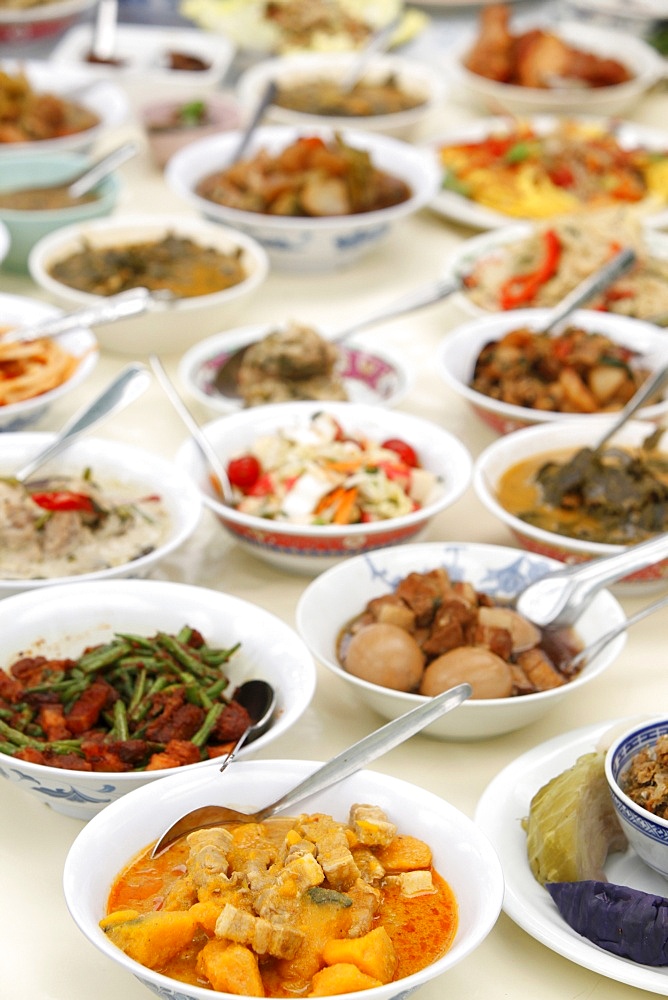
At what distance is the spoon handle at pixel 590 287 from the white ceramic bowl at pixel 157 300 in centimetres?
87

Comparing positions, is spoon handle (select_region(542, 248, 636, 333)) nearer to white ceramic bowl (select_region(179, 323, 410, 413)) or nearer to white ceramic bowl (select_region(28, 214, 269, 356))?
white ceramic bowl (select_region(179, 323, 410, 413))

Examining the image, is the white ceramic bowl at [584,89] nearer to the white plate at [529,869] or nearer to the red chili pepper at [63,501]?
the red chili pepper at [63,501]

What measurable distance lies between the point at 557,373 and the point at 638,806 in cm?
160

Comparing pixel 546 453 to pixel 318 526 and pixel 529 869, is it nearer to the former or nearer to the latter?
pixel 318 526

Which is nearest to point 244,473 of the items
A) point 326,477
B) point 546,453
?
point 326,477

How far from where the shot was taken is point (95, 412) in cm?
276

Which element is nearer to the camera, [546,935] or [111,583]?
[546,935]

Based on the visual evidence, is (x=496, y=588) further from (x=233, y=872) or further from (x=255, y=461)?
(x=233, y=872)

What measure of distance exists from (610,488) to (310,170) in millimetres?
1887

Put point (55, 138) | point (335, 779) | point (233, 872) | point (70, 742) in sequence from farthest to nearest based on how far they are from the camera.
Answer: point (55, 138)
point (70, 742)
point (335, 779)
point (233, 872)

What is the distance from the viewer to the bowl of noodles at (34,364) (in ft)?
9.69

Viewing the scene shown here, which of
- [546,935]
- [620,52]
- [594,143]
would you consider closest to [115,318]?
[546,935]

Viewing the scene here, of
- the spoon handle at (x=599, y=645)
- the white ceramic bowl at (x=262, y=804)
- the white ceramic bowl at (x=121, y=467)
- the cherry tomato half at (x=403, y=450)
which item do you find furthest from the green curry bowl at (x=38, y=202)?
the white ceramic bowl at (x=262, y=804)

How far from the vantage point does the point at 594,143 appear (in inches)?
184
